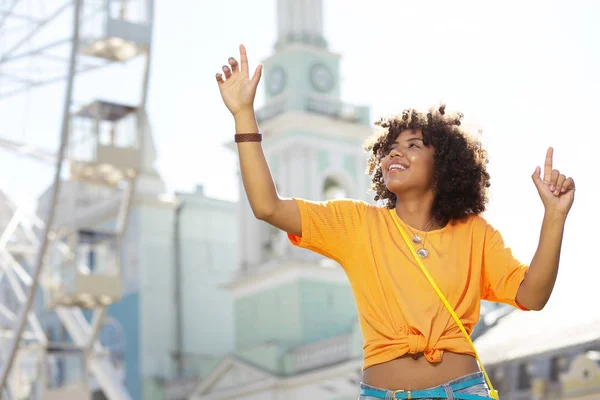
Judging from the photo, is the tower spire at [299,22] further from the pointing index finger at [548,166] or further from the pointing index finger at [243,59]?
the pointing index finger at [548,166]

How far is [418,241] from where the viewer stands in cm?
375

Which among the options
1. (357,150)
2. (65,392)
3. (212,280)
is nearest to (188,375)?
(212,280)

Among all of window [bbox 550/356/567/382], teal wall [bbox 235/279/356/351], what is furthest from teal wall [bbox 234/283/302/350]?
window [bbox 550/356/567/382]

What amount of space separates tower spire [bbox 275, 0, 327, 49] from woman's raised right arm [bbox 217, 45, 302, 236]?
87.5ft

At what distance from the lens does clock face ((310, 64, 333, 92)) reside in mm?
30752

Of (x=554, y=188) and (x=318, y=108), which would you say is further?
(x=318, y=108)

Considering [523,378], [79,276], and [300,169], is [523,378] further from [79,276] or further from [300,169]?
[300,169]

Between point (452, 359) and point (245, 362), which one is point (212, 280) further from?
point (452, 359)

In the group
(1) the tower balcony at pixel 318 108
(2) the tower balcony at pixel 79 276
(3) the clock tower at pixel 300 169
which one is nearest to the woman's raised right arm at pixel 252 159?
(2) the tower balcony at pixel 79 276

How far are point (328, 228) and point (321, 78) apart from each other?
89.7 ft

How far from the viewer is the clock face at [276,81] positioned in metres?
30.6

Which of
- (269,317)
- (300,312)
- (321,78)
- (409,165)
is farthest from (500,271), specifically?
(269,317)

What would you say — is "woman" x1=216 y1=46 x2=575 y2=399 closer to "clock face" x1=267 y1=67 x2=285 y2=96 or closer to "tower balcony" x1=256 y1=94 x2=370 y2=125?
"tower balcony" x1=256 y1=94 x2=370 y2=125

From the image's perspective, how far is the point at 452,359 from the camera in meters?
3.60
